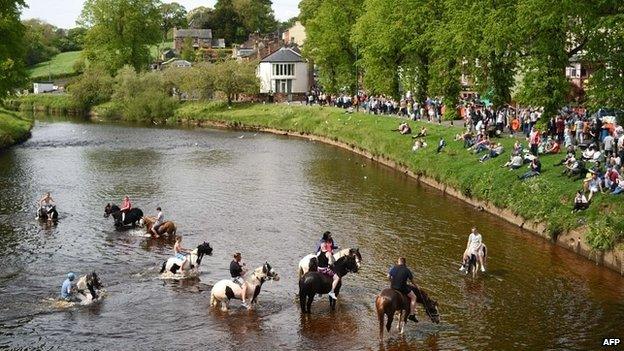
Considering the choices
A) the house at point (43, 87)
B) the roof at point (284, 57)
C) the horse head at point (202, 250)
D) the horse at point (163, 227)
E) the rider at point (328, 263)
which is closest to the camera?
the rider at point (328, 263)

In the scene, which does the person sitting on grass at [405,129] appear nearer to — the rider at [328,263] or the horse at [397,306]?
the rider at [328,263]

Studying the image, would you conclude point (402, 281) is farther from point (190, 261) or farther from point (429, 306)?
point (190, 261)

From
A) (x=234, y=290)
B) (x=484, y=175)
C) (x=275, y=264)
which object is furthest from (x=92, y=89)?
(x=234, y=290)

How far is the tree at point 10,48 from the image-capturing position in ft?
227

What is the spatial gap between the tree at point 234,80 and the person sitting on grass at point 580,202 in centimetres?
8319

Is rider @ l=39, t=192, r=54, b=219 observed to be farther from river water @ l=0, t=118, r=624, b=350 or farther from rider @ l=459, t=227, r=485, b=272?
rider @ l=459, t=227, r=485, b=272

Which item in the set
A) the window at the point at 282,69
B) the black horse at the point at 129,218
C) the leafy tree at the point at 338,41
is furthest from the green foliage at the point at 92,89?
the black horse at the point at 129,218

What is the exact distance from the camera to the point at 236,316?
24.8 m

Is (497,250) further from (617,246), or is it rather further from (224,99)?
(224,99)

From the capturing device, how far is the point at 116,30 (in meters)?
137

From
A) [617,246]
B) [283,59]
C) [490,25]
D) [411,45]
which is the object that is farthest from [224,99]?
[617,246]

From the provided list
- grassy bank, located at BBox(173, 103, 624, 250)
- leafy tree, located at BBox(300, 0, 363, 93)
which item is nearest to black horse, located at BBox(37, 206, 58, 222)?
grassy bank, located at BBox(173, 103, 624, 250)

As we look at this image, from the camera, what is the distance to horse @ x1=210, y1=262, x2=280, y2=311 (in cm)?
2512

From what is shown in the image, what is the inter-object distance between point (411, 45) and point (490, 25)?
21.0 m
